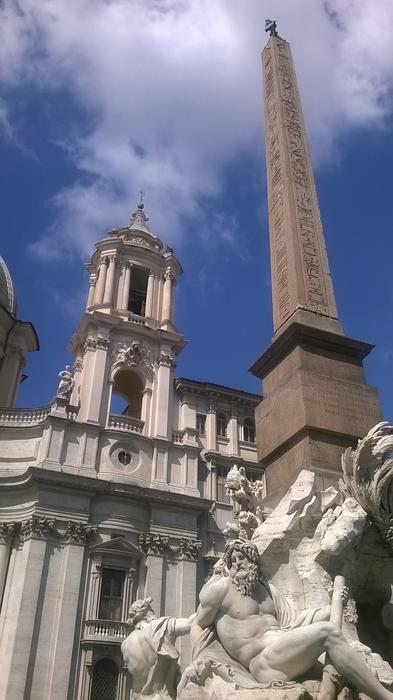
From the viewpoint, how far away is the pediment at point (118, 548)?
24.9m

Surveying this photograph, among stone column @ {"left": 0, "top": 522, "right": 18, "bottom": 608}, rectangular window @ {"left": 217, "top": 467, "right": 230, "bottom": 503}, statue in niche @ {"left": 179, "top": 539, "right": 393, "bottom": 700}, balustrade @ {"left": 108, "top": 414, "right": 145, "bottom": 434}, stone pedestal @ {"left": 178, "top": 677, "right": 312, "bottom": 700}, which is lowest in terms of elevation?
stone pedestal @ {"left": 178, "top": 677, "right": 312, "bottom": 700}

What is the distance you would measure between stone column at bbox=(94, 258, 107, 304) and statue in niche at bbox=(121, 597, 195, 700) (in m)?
26.3

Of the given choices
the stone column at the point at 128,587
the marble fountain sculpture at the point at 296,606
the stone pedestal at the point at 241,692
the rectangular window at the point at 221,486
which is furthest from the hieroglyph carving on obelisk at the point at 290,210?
the rectangular window at the point at 221,486

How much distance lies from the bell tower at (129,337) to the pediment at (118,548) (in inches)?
205

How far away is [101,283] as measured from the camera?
3331cm

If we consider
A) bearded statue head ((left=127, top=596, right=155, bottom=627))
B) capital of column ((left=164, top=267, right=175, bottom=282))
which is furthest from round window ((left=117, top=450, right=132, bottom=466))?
bearded statue head ((left=127, top=596, right=155, bottom=627))

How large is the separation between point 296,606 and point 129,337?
25637mm

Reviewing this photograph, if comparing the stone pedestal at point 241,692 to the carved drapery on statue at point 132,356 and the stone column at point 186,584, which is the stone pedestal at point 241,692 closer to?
the stone column at point 186,584

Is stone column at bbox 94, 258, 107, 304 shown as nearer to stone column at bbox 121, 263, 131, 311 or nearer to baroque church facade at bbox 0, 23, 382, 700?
baroque church facade at bbox 0, 23, 382, 700

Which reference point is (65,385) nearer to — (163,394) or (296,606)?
(163,394)

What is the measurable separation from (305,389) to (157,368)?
22.8 meters

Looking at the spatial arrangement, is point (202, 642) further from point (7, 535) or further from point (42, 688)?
point (7, 535)

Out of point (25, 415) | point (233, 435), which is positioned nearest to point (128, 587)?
point (25, 415)

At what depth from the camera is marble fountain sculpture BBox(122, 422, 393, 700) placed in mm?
5371
